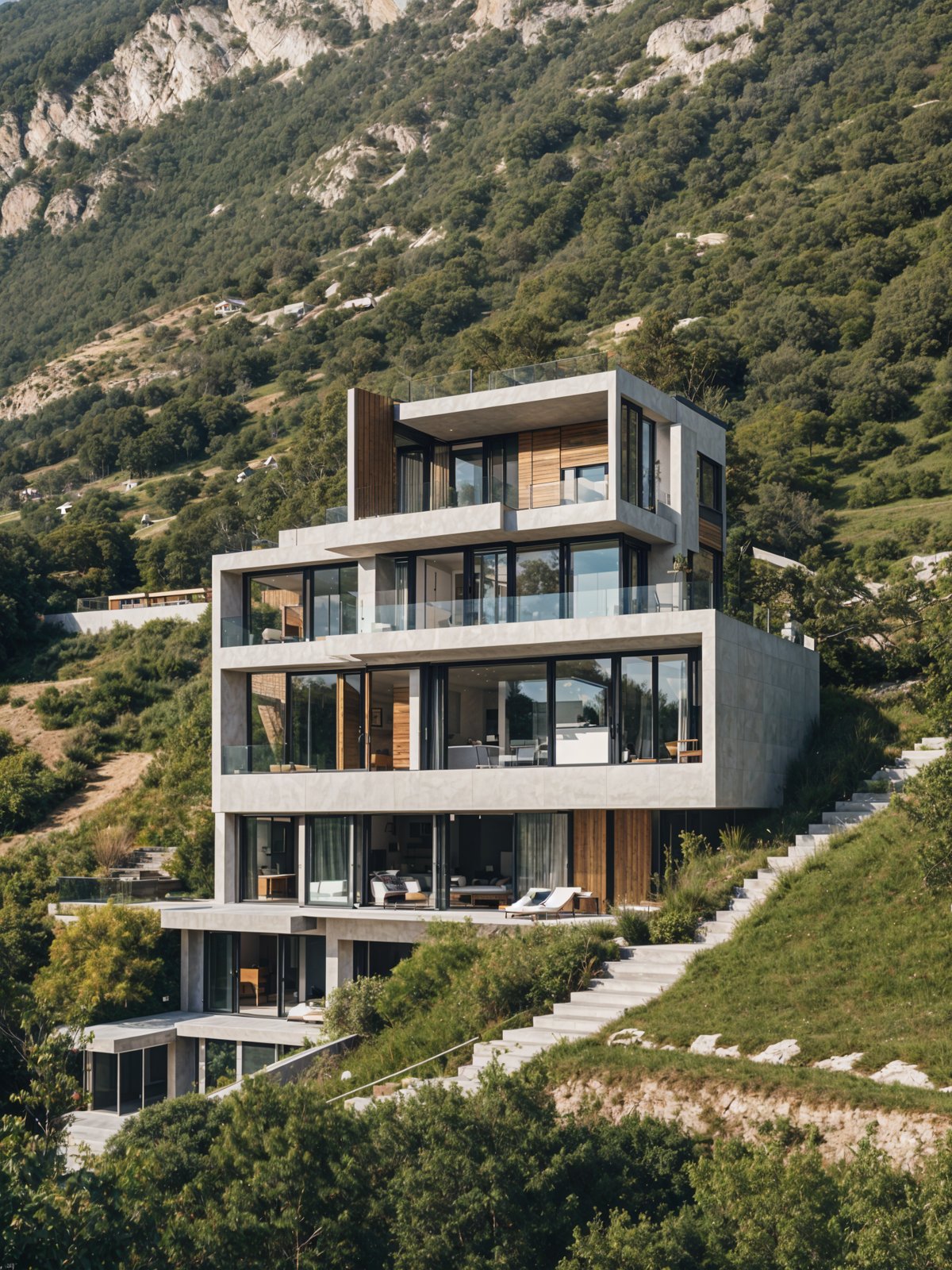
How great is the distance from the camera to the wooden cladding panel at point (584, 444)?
2973 centimetres

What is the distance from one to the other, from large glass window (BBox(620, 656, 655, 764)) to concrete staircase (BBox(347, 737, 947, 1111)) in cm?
333

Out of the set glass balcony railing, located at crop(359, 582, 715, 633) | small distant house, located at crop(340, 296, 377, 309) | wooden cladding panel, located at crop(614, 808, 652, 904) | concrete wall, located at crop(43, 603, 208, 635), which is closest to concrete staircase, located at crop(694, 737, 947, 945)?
wooden cladding panel, located at crop(614, 808, 652, 904)

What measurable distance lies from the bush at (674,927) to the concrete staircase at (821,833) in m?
0.18

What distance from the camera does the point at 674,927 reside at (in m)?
23.0

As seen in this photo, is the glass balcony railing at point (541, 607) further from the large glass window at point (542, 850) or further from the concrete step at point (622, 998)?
the concrete step at point (622, 998)

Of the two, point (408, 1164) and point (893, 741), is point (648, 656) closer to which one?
point (893, 741)

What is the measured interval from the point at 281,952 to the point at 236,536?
4678 cm

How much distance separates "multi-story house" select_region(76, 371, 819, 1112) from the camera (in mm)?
26891

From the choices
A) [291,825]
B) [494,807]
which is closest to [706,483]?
[494,807]

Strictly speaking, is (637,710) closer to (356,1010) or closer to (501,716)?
(501,716)

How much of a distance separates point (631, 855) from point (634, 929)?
3730 millimetres

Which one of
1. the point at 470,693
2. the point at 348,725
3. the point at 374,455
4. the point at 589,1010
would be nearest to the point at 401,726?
the point at 348,725

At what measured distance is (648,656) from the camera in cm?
2741

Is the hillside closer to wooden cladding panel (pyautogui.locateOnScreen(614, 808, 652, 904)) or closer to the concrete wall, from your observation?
the concrete wall
